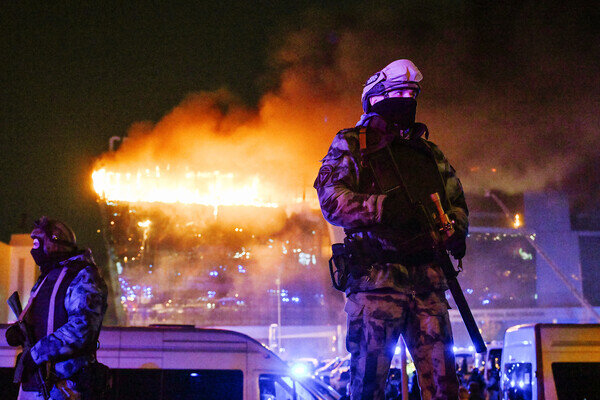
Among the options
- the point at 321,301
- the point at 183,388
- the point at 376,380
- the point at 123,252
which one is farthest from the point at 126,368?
the point at 123,252

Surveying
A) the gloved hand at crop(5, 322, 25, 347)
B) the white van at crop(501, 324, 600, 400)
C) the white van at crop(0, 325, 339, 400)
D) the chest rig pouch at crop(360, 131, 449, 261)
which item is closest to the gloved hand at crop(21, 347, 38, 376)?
the gloved hand at crop(5, 322, 25, 347)

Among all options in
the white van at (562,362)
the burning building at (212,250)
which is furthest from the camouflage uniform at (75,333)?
the burning building at (212,250)

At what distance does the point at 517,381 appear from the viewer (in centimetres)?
726

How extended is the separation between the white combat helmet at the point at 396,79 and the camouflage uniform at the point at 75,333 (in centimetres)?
227

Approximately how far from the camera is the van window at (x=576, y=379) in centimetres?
639

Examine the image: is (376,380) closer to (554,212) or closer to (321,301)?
(554,212)

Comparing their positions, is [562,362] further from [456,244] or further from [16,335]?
[16,335]

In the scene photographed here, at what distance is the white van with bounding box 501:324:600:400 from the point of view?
253 inches

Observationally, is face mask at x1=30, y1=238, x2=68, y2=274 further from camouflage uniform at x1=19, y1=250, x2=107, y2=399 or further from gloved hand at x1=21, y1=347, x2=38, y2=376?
gloved hand at x1=21, y1=347, x2=38, y2=376

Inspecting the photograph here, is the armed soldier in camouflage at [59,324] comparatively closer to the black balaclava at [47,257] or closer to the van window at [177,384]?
the black balaclava at [47,257]

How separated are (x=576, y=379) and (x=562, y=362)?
235 mm

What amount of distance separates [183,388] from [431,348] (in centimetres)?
378

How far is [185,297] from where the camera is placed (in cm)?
6362

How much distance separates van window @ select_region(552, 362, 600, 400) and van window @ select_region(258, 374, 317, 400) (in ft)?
10.4
